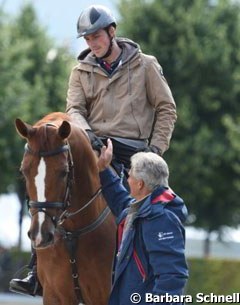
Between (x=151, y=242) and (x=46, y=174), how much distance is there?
1335 millimetres

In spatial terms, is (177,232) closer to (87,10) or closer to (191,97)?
(87,10)

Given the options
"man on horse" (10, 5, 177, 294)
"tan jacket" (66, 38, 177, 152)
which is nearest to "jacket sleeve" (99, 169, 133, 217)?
"man on horse" (10, 5, 177, 294)

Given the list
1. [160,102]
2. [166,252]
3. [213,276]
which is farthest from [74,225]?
[213,276]

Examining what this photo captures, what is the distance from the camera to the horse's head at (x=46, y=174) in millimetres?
8422

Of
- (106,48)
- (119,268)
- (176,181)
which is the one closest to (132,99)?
(106,48)

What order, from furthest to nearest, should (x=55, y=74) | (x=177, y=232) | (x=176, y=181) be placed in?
(x=55, y=74) < (x=176, y=181) < (x=177, y=232)

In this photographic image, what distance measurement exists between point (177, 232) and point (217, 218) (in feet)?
94.4

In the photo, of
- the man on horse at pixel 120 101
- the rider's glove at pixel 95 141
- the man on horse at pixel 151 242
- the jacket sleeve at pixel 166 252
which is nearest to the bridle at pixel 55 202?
the rider's glove at pixel 95 141

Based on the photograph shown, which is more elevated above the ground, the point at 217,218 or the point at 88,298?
the point at 88,298

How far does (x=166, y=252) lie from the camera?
739 centimetres

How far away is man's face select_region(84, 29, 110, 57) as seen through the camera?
31.4 feet

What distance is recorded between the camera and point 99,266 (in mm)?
9258

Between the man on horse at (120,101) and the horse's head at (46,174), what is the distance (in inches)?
34.4

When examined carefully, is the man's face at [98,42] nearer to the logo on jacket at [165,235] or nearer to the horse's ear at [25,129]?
the horse's ear at [25,129]
